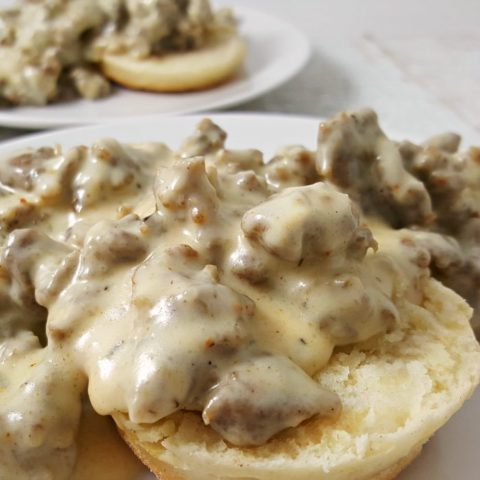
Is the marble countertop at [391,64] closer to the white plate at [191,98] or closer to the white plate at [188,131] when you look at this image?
the white plate at [191,98]

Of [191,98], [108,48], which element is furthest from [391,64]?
[108,48]

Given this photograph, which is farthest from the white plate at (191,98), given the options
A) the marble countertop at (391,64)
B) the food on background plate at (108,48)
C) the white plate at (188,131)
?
the white plate at (188,131)

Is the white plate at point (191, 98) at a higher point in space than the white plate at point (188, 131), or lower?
lower

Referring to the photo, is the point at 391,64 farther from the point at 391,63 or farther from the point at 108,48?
the point at 108,48

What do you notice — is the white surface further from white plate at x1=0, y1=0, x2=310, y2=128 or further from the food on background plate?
the food on background plate

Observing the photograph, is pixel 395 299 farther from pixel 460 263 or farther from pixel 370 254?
pixel 460 263

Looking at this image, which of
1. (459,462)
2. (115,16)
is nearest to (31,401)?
(459,462)
